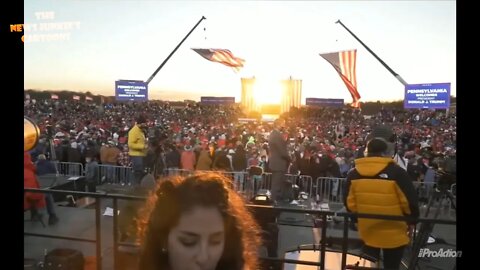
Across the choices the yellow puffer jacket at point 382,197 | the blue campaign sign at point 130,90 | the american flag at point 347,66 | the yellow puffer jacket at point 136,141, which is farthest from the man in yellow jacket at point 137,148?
the american flag at point 347,66

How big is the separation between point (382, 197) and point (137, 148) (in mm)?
4170

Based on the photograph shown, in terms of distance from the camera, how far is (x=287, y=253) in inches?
126

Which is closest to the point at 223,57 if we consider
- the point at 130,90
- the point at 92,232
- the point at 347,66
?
the point at 130,90

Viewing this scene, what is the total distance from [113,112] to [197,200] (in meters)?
14.4

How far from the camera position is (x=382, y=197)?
240 centimetres

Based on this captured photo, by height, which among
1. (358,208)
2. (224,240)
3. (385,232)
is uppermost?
(224,240)

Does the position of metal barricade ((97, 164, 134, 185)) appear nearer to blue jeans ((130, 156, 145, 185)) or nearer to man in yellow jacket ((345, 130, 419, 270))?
blue jeans ((130, 156, 145, 185))

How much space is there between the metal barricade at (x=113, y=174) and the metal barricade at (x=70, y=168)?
469 millimetres

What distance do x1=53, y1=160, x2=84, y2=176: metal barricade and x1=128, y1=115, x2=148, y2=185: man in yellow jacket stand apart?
6.97ft

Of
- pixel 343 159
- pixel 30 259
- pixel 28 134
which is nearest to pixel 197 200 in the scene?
pixel 28 134

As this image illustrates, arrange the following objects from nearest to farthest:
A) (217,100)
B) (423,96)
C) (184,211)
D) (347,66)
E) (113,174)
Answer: (184,211)
(113,174)
(347,66)
(423,96)
(217,100)

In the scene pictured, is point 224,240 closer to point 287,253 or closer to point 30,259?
point 287,253

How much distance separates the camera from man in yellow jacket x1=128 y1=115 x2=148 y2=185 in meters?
5.63

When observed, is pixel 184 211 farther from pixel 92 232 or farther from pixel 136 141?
pixel 136 141
